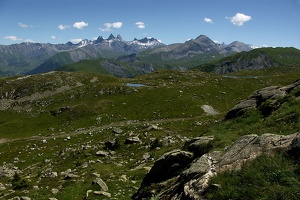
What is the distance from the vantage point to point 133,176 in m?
32.8

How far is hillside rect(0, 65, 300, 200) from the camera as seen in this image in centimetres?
2862

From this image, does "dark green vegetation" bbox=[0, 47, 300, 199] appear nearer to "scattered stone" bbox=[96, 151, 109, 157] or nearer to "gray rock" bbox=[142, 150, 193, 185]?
"scattered stone" bbox=[96, 151, 109, 157]

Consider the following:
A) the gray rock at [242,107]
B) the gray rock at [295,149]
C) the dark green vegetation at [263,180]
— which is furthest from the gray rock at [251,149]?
the gray rock at [242,107]

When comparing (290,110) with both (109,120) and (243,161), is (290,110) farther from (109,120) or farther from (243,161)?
(109,120)

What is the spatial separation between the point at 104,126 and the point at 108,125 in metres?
1.28

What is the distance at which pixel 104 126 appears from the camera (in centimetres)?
8406

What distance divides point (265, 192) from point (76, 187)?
951 inches

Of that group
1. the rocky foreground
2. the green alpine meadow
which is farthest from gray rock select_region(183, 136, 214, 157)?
the green alpine meadow

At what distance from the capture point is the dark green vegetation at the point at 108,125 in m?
26.4

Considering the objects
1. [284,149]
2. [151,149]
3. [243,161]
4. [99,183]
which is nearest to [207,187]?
[243,161]

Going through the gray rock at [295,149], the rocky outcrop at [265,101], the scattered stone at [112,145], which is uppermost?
the rocky outcrop at [265,101]

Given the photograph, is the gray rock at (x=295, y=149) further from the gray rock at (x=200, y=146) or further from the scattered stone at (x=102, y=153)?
the scattered stone at (x=102, y=153)

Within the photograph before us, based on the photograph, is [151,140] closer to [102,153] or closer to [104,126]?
[102,153]

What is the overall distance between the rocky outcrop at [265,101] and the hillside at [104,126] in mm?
965
